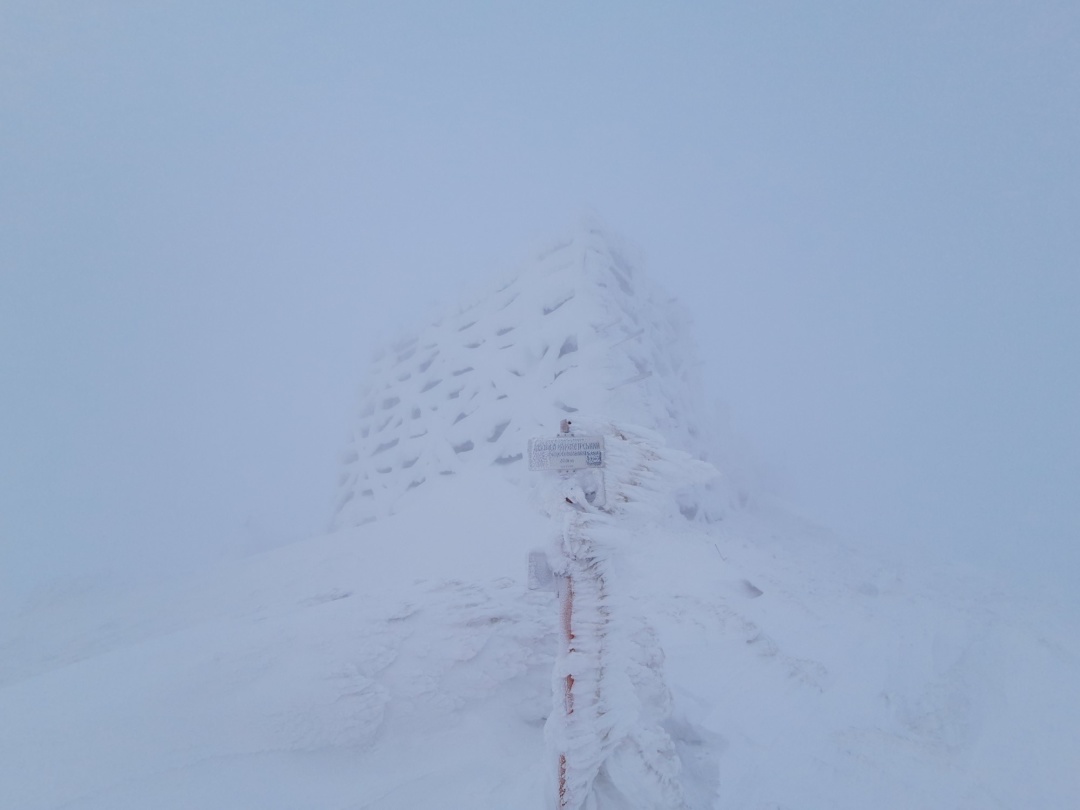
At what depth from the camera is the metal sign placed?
3.59 meters

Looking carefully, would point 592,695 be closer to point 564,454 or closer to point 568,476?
point 568,476

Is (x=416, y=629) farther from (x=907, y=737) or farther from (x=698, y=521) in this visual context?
(x=698, y=521)

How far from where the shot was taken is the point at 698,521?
55.5 feet

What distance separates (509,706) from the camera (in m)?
5.58

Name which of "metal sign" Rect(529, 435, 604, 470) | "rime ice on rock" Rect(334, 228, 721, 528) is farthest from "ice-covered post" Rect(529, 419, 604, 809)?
"rime ice on rock" Rect(334, 228, 721, 528)

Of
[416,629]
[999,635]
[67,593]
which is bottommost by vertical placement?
[67,593]

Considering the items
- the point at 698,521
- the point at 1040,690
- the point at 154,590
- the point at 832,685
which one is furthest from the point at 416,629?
the point at 154,590

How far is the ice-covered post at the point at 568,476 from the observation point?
350 cm

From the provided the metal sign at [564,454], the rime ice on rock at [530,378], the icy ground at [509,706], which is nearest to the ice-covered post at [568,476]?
the metal sign at [564,454]

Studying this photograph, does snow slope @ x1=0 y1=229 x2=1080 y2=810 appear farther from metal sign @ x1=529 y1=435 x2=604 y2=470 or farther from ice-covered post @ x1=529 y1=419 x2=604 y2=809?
metal sign @ x1=529 y1=435 x2=604 y2=470

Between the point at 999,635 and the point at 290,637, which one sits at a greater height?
the point at 290,637

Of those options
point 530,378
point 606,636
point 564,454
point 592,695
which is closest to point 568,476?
point 564,454

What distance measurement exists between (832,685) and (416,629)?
19.6 ft

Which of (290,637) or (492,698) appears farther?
(290,637)
